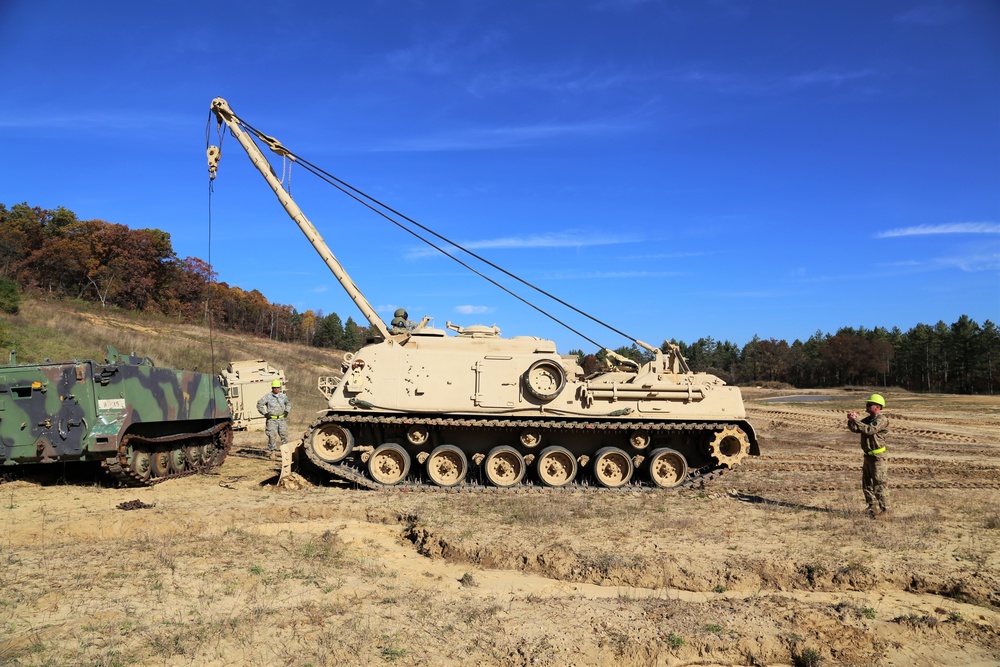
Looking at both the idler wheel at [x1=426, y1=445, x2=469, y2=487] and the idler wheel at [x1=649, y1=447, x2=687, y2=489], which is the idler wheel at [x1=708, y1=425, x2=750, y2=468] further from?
the idler wheel at [x1=426, y1=445, x2=469, y2=487]

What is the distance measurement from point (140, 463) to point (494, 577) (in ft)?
26.1

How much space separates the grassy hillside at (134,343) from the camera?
24.6m

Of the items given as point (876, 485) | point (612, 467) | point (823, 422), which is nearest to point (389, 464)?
point (612, 467)

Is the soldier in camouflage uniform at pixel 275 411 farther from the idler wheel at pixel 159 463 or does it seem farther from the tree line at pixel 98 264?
the tree line at pixel 98 264

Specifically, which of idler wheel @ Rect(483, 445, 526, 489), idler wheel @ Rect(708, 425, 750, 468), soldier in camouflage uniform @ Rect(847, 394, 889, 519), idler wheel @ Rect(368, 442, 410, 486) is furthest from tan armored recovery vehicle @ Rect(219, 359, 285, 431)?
soldier in camouflage uniform @ Rect(847, 394, 889, 519)

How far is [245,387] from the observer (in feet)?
63.7

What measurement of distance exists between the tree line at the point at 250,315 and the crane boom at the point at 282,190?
5.12 metres


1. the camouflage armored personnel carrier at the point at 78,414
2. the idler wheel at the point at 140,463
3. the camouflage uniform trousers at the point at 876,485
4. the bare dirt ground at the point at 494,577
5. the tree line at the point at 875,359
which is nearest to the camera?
the bare dirt ground at the point at 494,577

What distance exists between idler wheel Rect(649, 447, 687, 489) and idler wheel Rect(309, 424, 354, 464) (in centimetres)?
550

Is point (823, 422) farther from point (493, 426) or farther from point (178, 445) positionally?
point (178, 445)

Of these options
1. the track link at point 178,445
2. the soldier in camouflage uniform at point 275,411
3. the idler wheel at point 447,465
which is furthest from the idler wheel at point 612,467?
the track link at point 178,445

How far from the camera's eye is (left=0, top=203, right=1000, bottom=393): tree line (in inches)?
1829

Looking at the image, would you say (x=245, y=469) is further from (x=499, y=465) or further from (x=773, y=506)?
(x=773, y=506)

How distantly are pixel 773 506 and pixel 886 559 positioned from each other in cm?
303
